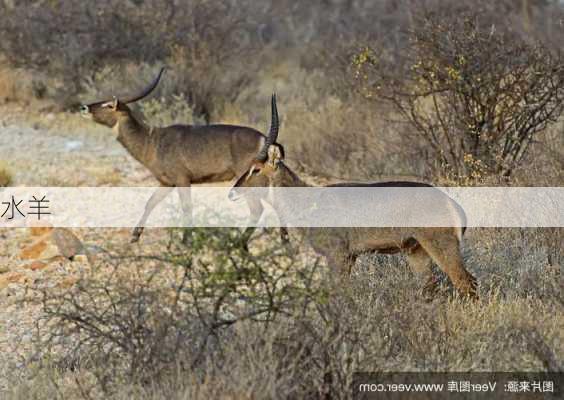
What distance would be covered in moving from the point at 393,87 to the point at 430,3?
101 inches

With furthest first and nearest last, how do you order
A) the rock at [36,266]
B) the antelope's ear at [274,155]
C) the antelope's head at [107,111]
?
1. the antelope's head at [107,111]
2. the rock at [36,266]
3. the antelope's ear at [274,155]

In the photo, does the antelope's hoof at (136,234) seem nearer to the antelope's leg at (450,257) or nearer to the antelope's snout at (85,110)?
the antelope's snout at (85,110)

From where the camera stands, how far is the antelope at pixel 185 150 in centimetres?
995

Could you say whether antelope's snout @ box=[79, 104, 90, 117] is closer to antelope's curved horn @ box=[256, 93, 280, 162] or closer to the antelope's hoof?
the antelope's hoof

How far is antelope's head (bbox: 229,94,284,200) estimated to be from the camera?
7.43 m

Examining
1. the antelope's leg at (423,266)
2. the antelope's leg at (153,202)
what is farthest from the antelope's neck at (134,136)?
the antelope's leg at (423,266)

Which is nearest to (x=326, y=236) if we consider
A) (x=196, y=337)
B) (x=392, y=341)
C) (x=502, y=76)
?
(x=392, y=341)

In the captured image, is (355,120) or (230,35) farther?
(230,35)

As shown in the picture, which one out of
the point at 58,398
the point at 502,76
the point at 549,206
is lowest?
the point at 58,398

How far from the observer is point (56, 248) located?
8.92 metres

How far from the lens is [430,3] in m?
12.7

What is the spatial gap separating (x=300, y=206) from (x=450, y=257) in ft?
4.43

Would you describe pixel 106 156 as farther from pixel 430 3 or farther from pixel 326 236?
pixel 326 236

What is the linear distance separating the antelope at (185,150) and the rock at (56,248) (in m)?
0.88
